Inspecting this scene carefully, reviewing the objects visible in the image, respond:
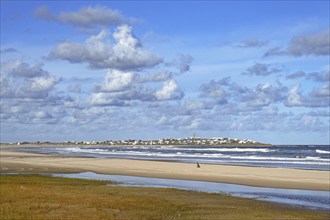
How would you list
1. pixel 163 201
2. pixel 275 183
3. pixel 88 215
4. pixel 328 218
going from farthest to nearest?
pixel 275 183
pixel 163 201
pixel 328 218
pixel 88 215

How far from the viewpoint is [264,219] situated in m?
20.7

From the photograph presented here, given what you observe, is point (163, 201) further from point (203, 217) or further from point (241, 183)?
point (241, 183)

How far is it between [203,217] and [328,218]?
551cm

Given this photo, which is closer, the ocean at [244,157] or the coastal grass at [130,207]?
the coastal grass at [130,207]

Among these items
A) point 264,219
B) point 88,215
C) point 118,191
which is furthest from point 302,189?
point 88,215

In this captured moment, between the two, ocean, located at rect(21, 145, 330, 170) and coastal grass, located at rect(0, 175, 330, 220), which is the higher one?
ocean, located at rect(21, 145, 330, 170)

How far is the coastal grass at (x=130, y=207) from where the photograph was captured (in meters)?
20.7

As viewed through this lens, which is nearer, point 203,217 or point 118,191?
point 203,217

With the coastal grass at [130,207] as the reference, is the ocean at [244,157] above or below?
above

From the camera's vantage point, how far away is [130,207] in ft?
75.0

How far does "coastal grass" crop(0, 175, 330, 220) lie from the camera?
2066cm

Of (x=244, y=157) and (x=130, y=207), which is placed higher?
(x=244, y=157)

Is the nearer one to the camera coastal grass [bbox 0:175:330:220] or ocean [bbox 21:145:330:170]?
coastal grass [bbox 0:175:330:220]

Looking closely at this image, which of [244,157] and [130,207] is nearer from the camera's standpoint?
[130,207]
